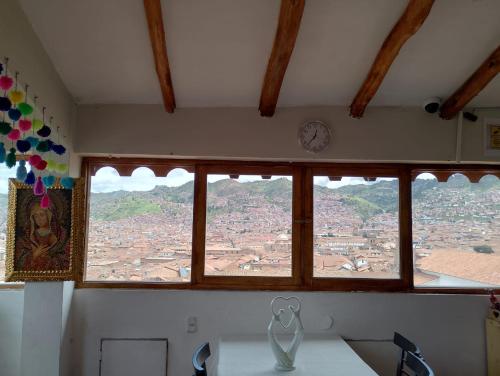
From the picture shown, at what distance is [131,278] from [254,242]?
986mm

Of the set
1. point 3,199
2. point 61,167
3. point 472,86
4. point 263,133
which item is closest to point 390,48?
point 472,86

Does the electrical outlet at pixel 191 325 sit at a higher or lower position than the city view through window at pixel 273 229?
lower

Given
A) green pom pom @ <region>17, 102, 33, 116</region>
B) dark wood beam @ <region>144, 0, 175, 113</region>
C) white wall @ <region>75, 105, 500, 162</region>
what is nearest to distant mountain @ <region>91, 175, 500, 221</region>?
white wall @ <region>75, 105, 500, 162</region>

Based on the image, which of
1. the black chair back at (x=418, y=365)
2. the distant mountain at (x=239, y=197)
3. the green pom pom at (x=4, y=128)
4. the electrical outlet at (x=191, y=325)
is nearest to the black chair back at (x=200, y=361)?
the electrical outlet at (x=191, y=325)

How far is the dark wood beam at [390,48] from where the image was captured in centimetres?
227

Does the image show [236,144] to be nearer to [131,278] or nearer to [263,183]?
[263,183]

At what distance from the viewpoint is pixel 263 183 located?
3352 millimetres

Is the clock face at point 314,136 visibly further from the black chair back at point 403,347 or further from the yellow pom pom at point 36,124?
the yellow pom pom at point 36,124

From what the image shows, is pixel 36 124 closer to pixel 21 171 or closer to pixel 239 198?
pixel 21 171

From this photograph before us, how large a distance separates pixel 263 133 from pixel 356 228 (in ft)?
3.45

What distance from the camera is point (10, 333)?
3096 mm

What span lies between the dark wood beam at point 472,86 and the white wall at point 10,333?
349cm

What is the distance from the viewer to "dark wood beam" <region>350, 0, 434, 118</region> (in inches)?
89.5

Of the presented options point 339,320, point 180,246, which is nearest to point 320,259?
point 339,320
